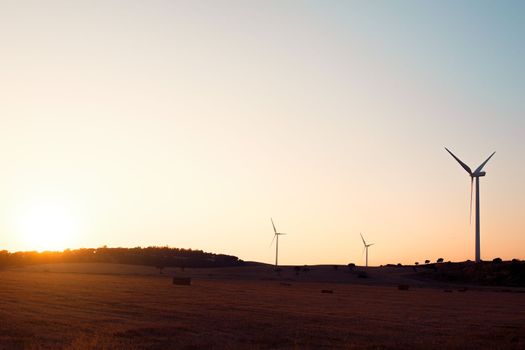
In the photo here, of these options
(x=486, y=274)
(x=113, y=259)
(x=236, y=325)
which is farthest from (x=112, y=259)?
(x=236, y=325)

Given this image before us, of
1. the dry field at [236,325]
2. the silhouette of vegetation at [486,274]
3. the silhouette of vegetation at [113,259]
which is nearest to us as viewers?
the dry field at [236,325]

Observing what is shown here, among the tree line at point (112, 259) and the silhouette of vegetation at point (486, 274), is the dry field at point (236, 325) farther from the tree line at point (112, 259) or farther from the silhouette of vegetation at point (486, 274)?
the tree line at point (112, 259)

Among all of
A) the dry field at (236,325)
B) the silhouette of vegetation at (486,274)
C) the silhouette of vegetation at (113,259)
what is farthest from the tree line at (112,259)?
the dry field at (236,325)

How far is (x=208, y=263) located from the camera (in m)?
186

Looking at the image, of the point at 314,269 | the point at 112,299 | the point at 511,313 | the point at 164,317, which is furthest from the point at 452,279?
the point at 164,317

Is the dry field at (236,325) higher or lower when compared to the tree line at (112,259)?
lower

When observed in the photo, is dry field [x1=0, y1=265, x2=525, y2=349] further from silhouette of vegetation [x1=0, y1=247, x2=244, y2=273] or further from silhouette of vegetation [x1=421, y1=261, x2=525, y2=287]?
silhouette of vegetation [x1=0, y1=247, x2=244, y2=273]

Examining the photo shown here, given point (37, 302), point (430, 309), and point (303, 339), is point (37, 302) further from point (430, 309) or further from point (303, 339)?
point (430, 309)

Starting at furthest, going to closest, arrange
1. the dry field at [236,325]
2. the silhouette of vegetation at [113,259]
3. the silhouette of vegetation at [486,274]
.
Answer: the silhouette of vegetation at [113,259] < the silhouette of vegetation at [486,274] < the dry field at [236,325]

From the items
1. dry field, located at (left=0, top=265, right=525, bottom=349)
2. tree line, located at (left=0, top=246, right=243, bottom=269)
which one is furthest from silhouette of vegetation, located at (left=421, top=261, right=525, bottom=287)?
dry field, located at (left=0, top=265, right=525, bottom=349)

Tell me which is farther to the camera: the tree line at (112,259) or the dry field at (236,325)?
the tree line at (112,259)

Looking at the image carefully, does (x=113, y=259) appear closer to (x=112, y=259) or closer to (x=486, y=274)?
(x=112, y=259)

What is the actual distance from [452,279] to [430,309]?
298 feet

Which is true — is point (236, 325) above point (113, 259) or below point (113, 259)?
below
